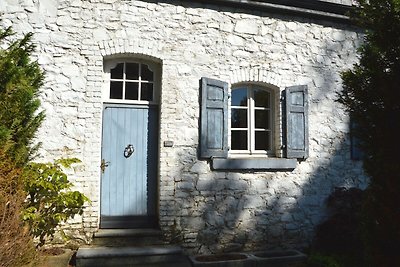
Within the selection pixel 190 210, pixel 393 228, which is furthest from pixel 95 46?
pixel 393 228

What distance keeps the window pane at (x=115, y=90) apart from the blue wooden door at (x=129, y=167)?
0.20m

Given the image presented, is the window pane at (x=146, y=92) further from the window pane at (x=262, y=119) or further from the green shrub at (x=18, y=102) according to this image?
the window pane at (x=262, y=119)

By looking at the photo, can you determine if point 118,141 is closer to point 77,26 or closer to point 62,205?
point 62,205

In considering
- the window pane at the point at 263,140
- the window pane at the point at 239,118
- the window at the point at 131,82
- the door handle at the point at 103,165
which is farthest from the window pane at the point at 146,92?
the window pane at the point at 263,140

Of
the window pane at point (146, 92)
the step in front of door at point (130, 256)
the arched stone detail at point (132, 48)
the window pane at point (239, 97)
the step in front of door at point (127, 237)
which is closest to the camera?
the step in front of door at point (130, 256)

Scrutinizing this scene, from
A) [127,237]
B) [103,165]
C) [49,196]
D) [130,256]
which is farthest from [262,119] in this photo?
[49,196]

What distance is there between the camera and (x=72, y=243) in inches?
204

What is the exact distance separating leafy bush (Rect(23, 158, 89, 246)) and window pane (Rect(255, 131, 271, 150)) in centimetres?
309

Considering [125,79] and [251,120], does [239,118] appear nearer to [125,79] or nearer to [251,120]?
[251,120]

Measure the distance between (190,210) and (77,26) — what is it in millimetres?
3383

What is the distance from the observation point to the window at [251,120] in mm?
6215

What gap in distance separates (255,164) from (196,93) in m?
1.55

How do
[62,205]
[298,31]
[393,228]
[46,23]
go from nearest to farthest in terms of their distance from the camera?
[393,228] < [62,205] < [46,23] < [298,31]

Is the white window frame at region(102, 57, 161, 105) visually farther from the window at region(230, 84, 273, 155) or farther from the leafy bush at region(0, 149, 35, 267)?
the leafy bush at region(0, 149, 35, 267)
